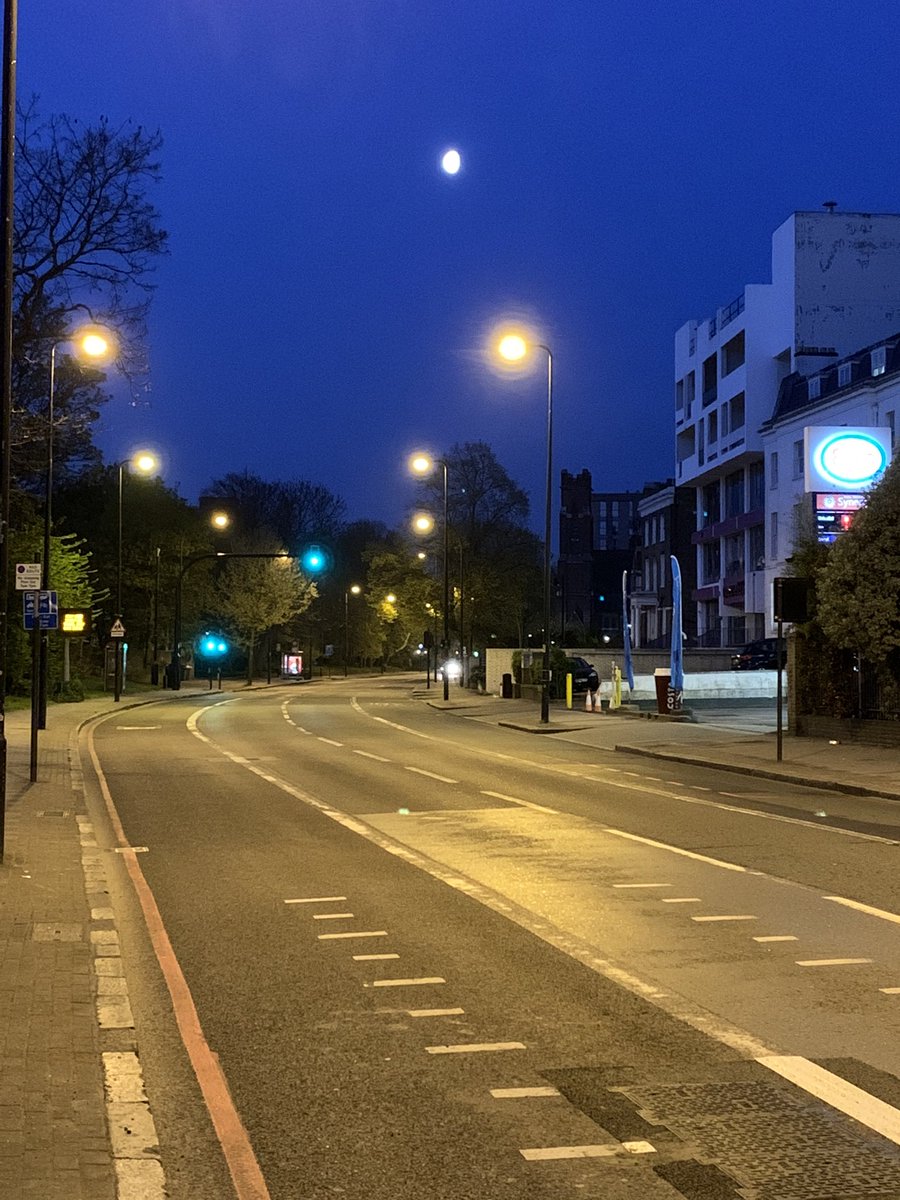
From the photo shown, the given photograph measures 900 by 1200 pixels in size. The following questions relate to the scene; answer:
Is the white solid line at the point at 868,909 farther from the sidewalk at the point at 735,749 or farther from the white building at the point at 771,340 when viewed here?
the white building at the point at 771,340

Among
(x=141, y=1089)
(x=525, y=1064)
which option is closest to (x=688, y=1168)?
(x=525, y=1064)

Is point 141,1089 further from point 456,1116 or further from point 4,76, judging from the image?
point 4,76

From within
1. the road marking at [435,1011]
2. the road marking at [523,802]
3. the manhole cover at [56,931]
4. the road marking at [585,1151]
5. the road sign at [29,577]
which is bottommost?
the road marking at [523,802]

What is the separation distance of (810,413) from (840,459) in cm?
2889

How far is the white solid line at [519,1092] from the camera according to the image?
5.70 m

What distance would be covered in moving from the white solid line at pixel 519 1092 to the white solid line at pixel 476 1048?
1.91 ft

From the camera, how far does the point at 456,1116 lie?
545cm

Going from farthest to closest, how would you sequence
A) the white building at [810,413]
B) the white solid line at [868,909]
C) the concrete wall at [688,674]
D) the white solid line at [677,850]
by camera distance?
the white building at [810,413] < the concrete wall at [688,674] < the white solid line at [677,850] < the white solid line at [868,909]

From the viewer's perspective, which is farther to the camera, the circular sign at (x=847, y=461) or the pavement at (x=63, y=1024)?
the circular sign at (x=847, y=461)

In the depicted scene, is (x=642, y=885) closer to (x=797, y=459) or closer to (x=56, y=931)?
(x=56, y=931)

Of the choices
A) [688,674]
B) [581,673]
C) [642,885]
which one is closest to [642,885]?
[642,885]

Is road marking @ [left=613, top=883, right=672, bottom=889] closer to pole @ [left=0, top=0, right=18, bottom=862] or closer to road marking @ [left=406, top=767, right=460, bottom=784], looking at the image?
pole @ [left=0, top=0, right=18, bottom=862]

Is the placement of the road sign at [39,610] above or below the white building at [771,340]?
below

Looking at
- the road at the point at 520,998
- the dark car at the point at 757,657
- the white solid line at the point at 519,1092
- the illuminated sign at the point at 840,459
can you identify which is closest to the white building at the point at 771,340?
the dark car at the point at 757,657
